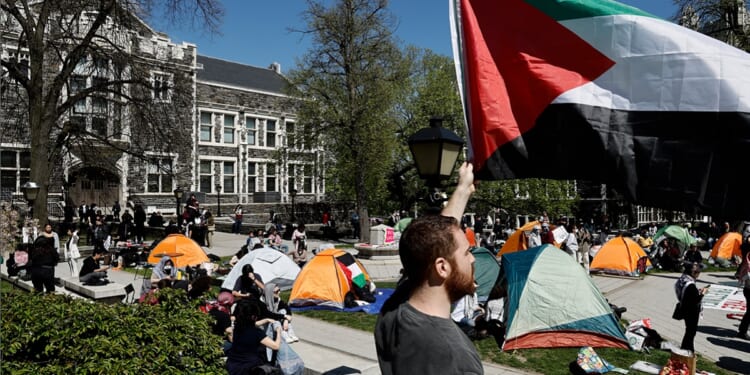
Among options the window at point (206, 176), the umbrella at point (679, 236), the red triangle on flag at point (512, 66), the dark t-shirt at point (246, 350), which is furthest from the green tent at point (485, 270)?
the window at point (206, 176)

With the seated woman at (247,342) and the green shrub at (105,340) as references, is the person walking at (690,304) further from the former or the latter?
the green shrub at (105,340)

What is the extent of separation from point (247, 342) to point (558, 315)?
18.9ft

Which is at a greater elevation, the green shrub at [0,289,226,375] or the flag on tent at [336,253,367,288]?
the green shrub at [0,289,226,375]

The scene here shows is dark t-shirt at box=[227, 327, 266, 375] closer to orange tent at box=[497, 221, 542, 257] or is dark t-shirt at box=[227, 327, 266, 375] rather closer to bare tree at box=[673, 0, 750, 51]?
orange tent at box=[497, 221, 542, 257]

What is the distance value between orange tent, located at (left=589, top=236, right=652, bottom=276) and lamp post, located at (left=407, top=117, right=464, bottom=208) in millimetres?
15333

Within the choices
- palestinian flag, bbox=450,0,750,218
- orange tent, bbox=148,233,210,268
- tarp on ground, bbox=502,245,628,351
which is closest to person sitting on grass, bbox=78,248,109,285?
orange tent, bbox=148,233,210,268

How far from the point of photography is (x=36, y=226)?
749 inches

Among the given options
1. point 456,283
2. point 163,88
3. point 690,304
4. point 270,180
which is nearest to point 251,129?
point 270,180

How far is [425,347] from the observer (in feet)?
6.48

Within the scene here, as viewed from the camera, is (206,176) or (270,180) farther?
(270,180)

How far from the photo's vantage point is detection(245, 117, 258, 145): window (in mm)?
41219

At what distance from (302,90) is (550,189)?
773 inches

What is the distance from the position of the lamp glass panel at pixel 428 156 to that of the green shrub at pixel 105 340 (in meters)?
2.87

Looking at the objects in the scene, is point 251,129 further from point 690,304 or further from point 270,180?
point 690,304
